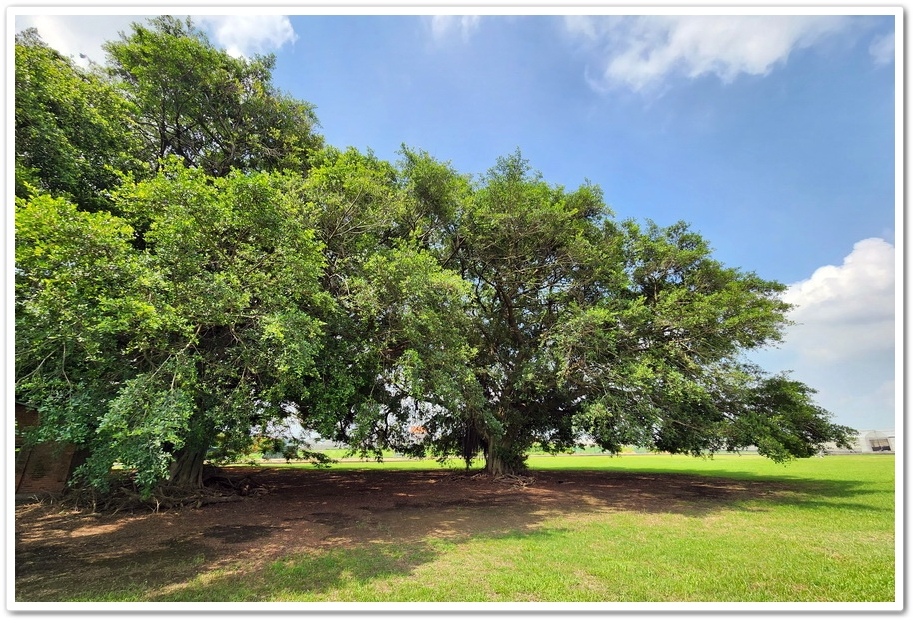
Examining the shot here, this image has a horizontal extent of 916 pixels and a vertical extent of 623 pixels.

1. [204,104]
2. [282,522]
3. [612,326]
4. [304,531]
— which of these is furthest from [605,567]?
[204,104]

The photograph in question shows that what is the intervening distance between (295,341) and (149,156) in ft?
28.6

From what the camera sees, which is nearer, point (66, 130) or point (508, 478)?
point (66, 130)

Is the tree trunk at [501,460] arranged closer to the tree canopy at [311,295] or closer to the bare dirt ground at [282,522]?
the tree canopy at [311,295]

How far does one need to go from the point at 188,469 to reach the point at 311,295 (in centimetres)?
734

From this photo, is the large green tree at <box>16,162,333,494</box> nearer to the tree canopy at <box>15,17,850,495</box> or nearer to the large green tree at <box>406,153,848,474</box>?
the tree canopy at <box>15,17,850,495</box>

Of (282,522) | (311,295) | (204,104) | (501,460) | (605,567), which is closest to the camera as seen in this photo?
(605,567)

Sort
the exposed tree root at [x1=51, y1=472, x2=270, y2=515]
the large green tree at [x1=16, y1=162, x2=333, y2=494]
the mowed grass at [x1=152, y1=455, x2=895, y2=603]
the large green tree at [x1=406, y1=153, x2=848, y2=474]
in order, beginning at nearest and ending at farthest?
the mowed grass at [x1=152, y1=455, x2=895, y2=603], the large green tree at [x1=16, y1=162, x2=333, y2=494], the exposed tree root at [x1=51, y1=472, x2=270, y2=515], the large green tree at [x1=406, y1=153, x2=848, y2=474]

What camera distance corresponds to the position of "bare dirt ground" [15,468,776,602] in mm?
5402

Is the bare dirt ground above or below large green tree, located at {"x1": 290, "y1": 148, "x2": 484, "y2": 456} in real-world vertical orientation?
below

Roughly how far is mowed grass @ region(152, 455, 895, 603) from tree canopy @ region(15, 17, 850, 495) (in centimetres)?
226

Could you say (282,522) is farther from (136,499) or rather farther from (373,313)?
(373,313)

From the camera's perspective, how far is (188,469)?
10672 millimetres

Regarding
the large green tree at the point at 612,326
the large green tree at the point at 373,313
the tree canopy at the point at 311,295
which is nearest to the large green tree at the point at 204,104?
the tree canopy at the point at 311,295

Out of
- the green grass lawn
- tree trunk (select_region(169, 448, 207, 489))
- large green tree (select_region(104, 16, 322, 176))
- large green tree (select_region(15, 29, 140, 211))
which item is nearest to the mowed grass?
the green grass lawn
